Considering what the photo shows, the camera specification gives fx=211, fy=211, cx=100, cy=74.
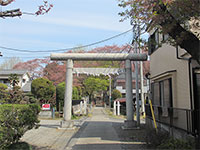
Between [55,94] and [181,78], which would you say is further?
[55,94]

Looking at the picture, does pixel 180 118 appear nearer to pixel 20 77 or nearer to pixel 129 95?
pixel 129 95

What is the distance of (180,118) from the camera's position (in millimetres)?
8031

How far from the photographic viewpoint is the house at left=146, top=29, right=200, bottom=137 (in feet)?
23.6

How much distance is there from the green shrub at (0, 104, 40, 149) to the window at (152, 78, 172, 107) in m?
6.29

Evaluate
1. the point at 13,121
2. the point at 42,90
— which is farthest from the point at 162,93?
the point at 42,90

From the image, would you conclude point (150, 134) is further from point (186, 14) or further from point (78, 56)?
point (78, 56)

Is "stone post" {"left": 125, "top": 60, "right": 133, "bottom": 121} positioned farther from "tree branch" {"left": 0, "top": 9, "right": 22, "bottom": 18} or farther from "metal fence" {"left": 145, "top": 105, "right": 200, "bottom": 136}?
"tree branch" {"left": 0, "top": 9, "right": 22, "bottom": 18}

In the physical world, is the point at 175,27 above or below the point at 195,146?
above

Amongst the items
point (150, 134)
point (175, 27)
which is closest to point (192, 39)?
point (175, 27)

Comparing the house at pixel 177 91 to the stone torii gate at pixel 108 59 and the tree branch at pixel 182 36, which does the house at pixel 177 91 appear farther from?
the stone torii gate at pixel 108 59

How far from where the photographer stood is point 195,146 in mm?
6336

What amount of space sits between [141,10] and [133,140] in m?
5.47

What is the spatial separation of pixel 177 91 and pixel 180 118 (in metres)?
1.62

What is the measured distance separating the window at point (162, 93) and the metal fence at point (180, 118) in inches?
20.6
